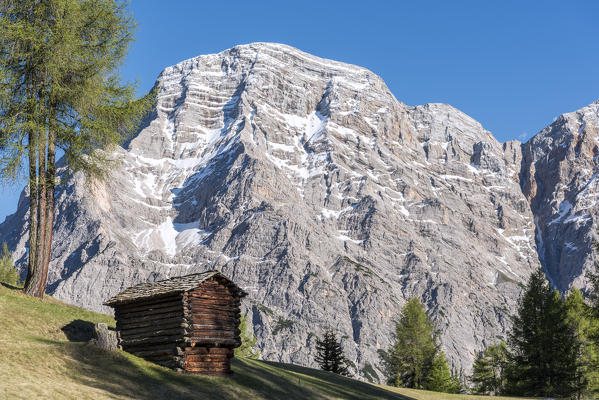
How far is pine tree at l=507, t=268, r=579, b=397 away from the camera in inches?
1907

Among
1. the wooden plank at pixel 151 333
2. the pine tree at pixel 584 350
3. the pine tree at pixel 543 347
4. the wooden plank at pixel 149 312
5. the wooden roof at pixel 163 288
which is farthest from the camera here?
the pine tree at pixel 543 347

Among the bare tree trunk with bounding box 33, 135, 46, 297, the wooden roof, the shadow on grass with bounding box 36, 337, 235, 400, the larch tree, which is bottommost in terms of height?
the shadow on grass with bounding box 36, 337, 235, 400

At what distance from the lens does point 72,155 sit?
104 ft

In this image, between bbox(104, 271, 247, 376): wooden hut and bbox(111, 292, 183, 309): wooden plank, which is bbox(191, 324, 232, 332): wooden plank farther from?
bbox(111, 292, 183, 309): wooden plank

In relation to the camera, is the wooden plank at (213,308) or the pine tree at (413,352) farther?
the pine tree at (413,352)

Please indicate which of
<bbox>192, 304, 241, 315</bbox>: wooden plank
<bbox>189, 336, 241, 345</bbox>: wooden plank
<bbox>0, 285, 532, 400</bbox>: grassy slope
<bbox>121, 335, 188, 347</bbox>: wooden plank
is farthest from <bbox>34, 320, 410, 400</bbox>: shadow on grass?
<bbox>192, 304, 241, 315</bbox>: wooden plank

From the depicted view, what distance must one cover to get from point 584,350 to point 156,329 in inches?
1629

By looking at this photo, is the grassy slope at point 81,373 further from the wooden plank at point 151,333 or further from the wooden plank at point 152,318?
the wooden plank at point 152,318

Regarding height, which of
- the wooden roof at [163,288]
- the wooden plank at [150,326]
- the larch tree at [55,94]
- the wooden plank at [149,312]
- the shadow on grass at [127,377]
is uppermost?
the larch tree at [55,94]

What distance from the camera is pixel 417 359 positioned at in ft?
209

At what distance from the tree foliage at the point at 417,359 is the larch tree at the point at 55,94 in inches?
1753

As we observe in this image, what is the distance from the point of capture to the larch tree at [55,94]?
29.6 meters

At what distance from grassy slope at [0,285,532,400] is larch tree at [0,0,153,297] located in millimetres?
2909

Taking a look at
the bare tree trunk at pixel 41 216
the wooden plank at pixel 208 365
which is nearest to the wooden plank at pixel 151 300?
the wooden plank at pixel 208 365
